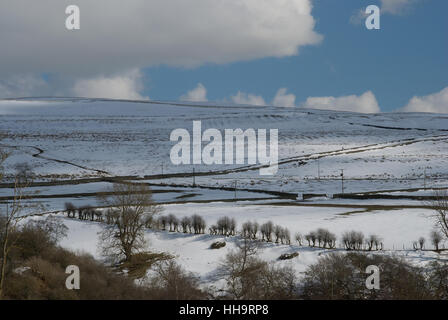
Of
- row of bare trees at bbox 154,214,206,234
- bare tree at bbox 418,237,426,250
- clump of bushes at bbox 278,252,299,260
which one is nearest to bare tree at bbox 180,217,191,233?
row of bare trees at bbox 154,214,206,234

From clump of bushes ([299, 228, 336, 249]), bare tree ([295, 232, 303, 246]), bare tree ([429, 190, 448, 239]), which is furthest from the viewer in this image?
bare tree ([295, 232, 303, 246])

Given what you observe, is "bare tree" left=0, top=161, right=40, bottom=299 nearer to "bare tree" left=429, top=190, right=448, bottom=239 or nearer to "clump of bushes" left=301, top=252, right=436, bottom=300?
"clump of bushes" left=301, top=252, right=436, bottom=300

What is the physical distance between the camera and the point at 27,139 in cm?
12656

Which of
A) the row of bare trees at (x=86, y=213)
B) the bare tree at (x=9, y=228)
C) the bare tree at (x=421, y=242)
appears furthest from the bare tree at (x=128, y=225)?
the bare tree at (x=421, y=242)

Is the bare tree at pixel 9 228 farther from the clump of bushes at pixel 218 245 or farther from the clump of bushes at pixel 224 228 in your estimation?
the clump of bushes at pixel 224 228

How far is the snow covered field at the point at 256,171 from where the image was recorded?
41.5m

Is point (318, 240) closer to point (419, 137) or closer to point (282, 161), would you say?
point (282, 161)

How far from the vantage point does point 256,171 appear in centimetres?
9138

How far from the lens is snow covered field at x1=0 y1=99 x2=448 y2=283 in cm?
4147

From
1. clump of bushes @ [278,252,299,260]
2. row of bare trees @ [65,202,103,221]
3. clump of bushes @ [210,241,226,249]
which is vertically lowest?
clump of bushes @ [278,252,299,260]

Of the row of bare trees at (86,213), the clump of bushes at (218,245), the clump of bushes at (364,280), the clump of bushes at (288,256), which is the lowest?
the clump of bushes at (364,280)

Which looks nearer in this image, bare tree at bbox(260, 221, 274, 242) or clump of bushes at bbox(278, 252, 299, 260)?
clump of bushes at bbox(278, 252, 299, 260)

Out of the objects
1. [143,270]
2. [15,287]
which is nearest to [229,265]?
[143,270]

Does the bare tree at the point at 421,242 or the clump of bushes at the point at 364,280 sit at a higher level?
the bare tree at the point at 421,242
